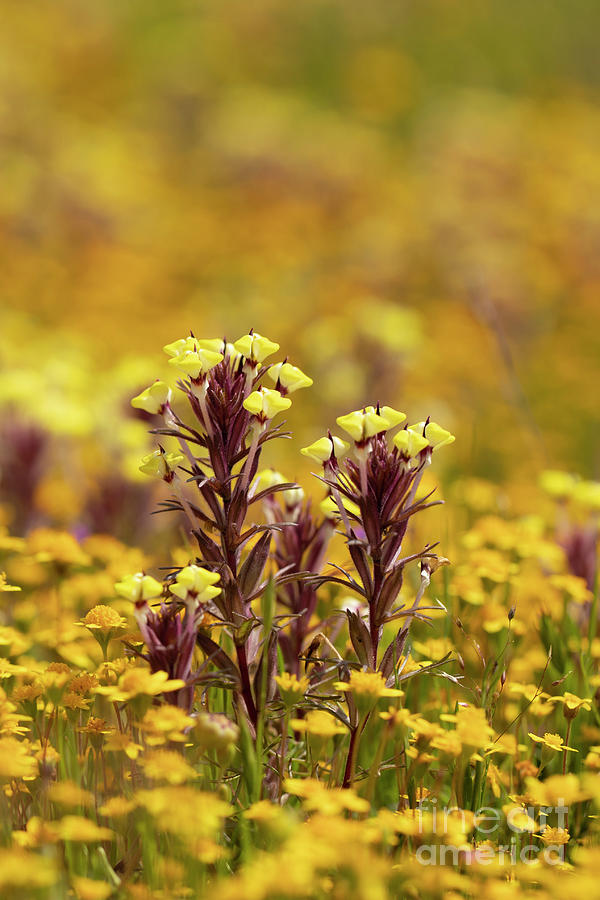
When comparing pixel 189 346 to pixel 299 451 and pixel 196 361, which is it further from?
pixel 299 451

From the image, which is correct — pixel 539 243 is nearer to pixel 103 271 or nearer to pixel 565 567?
pixel 103 271

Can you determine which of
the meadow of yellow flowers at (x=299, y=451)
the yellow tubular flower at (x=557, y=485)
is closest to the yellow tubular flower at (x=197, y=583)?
the meadow of yellow flowers at (x=299, y=451)

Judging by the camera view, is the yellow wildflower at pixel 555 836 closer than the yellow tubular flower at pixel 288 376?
Yes

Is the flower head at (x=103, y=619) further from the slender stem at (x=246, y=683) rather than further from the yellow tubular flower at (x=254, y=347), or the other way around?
the yellow tubular flower at (x=254, y=347)

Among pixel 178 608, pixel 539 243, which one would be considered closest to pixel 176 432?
pixel 178 608

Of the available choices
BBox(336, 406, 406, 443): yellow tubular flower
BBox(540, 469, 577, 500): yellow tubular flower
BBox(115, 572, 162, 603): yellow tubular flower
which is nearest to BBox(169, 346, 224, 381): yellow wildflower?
BBox(336, 406, 406, 443): yellow tubular flower

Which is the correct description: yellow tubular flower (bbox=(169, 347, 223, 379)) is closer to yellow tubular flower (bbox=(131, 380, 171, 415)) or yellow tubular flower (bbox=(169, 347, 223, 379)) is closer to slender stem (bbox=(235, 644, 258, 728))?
yellow tubular flower (bbox=(131, 380, 171, 415))

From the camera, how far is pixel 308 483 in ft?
12.2

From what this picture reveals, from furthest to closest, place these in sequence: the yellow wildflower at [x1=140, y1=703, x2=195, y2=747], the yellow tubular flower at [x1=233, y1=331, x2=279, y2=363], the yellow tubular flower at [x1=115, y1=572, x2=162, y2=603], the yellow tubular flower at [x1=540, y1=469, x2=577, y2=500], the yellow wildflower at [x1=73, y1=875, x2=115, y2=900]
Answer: the yellow tubular flower at [x1=540, y1=469, x2=577, y2=500]
the yellow tubular flower at [x1=233, y1=331, x2=279, y2=363]
the yellow tubular flower at [x1=115, y1=572, x2=162, y2=603]
the yellow wildflower at [x1=140, y1=703, x2=195, y2=747]
the yellow wildflower at [x1=73, y1=875, x2=115, y2=900]

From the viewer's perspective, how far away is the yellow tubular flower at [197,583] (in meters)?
1.32

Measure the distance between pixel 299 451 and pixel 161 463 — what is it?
0.93 meters

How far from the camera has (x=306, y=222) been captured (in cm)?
869

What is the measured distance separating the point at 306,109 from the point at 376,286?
473 centimetres

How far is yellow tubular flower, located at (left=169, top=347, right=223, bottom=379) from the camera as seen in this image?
54.2 inches
